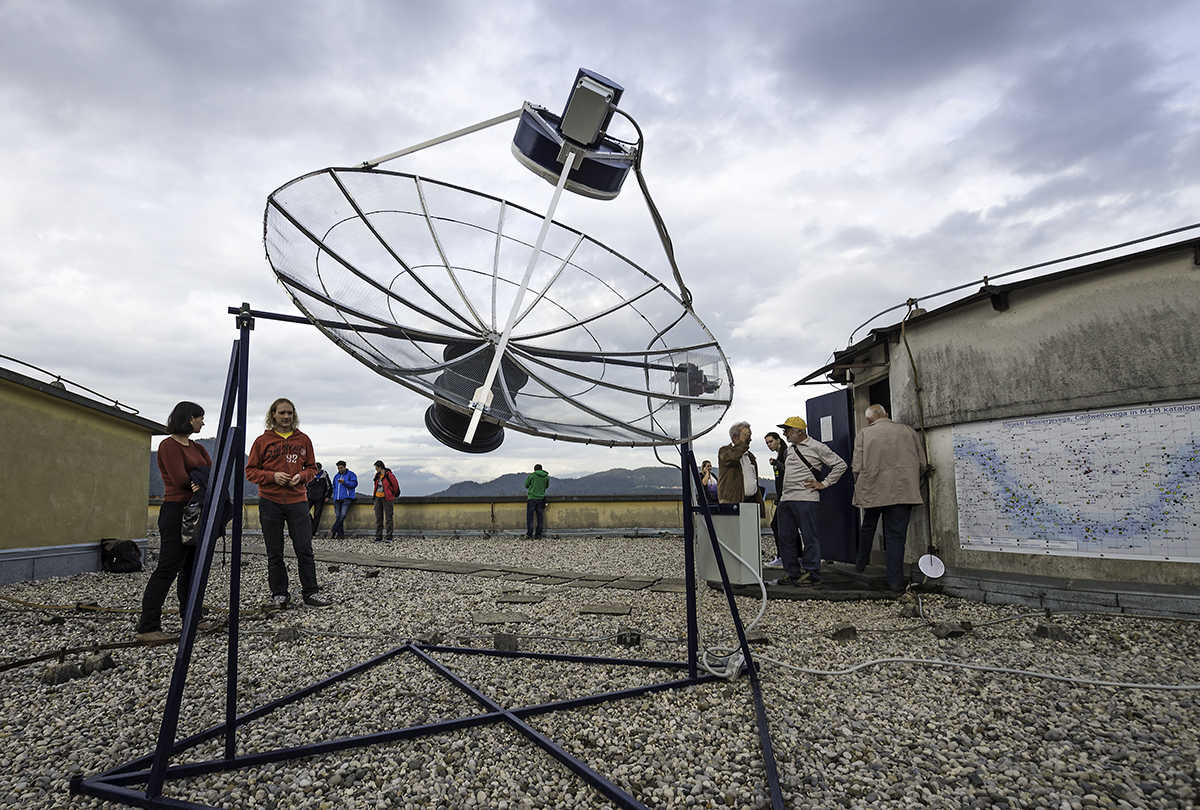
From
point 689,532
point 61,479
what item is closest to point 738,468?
point 689,532

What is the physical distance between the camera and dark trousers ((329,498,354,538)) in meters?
15.5

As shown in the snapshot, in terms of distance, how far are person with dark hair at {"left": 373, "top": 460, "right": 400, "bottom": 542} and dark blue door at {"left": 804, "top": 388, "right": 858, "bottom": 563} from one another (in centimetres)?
1027

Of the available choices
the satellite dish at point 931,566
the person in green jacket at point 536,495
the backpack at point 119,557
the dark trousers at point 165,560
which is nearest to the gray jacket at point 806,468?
the satellite dish at point 931,566

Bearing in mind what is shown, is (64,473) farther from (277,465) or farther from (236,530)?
(236,530)

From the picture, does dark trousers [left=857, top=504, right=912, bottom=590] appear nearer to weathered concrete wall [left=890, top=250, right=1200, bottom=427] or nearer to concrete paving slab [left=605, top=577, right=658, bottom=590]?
weathered concrete wall [left=890, top=250, right=1200, bottom=427]

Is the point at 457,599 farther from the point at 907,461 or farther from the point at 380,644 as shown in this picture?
the point at 907,461

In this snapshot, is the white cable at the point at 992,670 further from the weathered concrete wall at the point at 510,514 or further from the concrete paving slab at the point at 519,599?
the weathered concrete wall at the point at 510,514

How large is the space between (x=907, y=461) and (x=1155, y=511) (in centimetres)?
216

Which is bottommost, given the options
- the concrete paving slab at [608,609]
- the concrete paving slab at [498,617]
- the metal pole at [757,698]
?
the concrete paving slab at [608,609]

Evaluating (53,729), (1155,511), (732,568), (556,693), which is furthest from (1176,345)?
(53,729)

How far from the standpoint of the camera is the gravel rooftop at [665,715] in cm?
268

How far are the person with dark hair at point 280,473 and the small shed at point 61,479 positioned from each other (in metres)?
4.61

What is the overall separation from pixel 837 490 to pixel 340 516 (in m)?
12.1

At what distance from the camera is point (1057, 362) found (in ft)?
20.8
